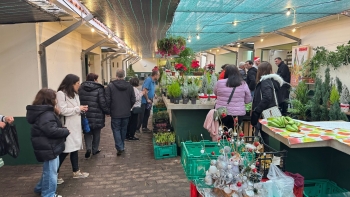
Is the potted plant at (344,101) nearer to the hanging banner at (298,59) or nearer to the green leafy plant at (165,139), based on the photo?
the green leafy plant at (165,139)

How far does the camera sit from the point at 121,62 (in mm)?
21734

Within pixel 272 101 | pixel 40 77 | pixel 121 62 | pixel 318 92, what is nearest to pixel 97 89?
pixel 40 77

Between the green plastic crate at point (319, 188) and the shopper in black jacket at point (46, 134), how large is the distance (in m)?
2.79

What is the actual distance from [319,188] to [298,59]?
6816 millimetres

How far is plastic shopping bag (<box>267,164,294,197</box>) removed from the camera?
1.82 m

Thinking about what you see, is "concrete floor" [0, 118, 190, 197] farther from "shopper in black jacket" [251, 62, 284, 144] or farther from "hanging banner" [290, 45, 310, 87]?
"hanging banner" [290, 45, 310, 87]

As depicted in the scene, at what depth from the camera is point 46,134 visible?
275cm

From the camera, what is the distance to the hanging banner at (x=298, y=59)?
8.13m

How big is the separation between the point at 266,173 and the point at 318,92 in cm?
227

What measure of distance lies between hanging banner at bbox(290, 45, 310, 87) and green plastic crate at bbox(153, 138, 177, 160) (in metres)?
5.74

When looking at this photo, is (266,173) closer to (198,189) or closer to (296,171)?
(198,189)

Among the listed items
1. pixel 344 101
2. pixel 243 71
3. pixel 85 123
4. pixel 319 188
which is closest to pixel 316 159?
pixel 319 188

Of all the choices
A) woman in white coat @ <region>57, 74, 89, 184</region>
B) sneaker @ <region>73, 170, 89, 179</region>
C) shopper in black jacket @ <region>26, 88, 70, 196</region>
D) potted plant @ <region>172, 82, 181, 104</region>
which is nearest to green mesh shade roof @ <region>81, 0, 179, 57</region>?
woman in white coat @ <region>57, 74, 89, 184</region>

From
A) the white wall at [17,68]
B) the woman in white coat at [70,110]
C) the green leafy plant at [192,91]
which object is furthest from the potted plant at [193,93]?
the white wall at [17,68]
